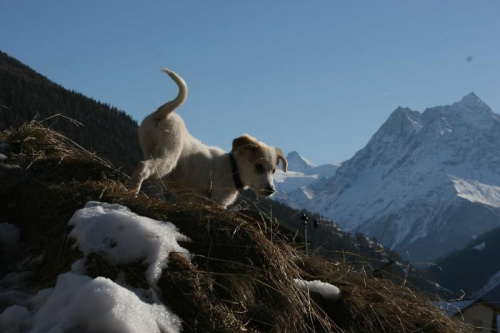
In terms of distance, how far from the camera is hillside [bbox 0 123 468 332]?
3.27 meters

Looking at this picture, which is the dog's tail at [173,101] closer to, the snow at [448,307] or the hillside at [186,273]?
the hillside at [186,273]

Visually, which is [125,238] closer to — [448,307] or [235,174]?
[448,307]

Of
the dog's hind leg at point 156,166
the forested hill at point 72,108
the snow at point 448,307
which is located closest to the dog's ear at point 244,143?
the dog's hind leg at point 156,166

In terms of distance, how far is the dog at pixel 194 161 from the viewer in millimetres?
7055

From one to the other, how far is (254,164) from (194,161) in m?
1.44

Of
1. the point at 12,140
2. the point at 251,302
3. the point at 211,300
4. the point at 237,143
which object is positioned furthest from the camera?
the point at 237,143

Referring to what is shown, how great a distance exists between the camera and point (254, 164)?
9.34 meters

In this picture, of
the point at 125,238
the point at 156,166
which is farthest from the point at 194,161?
the point at 125,238

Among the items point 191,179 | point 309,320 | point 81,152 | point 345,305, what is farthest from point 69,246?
point 191,179

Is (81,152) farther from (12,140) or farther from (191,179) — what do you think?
(191,179)

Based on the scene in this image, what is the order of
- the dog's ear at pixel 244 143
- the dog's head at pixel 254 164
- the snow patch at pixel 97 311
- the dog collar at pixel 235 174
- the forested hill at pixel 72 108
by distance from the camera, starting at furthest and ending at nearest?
the forested hill at pixel 72 108 → the dog's ear at pixel 244 143 → the dog's head at pixel 254 164 → the dog collar at pixel 235 174 → the snow patch at pixel 97 311

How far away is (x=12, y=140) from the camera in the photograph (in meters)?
5.87

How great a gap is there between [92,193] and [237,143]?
5.12 m

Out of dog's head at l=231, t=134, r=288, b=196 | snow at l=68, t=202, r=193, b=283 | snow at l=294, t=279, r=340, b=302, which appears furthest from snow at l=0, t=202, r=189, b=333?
dog's head at l=231, t=134, r=288, b=196
